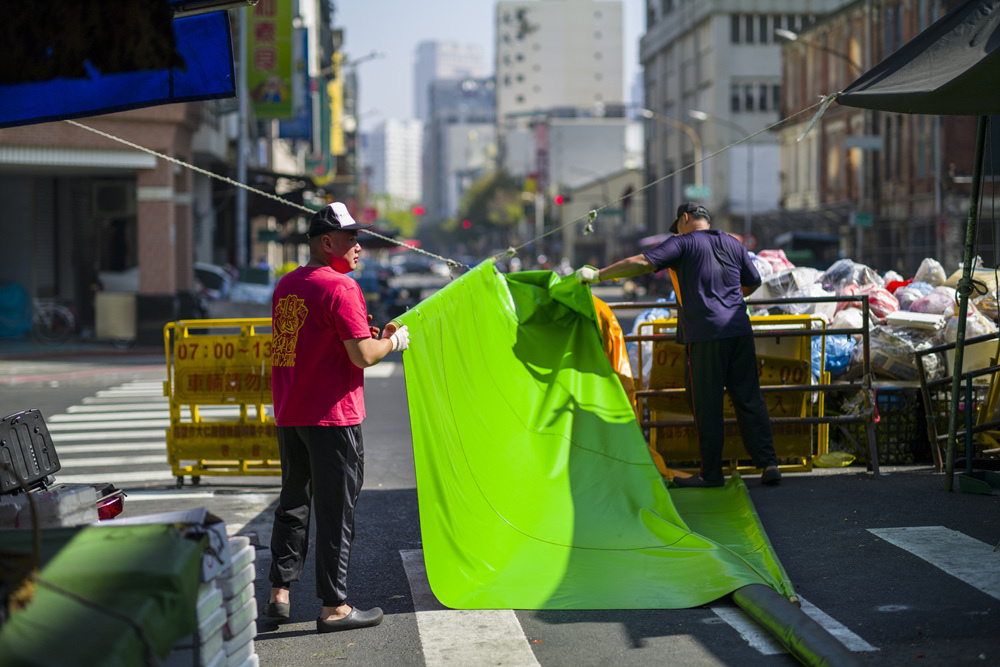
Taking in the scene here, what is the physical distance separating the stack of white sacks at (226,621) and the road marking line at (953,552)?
3.52 m

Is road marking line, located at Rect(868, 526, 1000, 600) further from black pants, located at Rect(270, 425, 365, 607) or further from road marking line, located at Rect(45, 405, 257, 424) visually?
road marking line, located at Rect(45, 405, 257, 424)

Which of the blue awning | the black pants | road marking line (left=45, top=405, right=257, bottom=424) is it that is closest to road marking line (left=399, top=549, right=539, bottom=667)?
the black pants

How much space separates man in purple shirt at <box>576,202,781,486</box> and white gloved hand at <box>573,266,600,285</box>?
0.26 m

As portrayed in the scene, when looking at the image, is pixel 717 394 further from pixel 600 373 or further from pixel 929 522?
pixel 929 522

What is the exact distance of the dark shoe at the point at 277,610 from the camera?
5.11 metres

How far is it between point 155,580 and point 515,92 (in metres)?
168

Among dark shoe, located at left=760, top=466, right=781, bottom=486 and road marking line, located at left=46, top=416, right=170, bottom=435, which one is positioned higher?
dark shoe, located at left=760, top=466, right=781, bottom=486

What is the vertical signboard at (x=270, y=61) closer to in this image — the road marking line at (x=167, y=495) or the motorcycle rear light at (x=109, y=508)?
the road marking line at (x=167, y=495)

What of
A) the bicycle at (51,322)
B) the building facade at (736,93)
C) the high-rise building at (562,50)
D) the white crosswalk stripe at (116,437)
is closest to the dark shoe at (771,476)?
the white crosswalk stripe at (116,437)

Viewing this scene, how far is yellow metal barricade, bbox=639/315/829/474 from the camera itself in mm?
8234

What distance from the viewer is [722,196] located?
67.4 metres

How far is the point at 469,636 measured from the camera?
4.88 metres

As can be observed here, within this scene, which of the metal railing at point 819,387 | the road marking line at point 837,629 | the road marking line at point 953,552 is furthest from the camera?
the metal railing at point 819,387

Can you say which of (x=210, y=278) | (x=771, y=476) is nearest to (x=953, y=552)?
(x=771, y=476)
